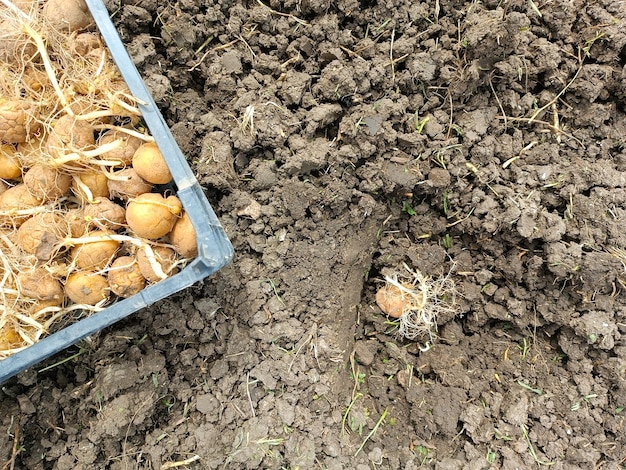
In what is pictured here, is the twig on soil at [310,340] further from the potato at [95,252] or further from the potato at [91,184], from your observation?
the potato at [91,184]

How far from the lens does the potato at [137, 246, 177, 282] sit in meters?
1.32

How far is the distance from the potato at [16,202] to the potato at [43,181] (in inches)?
0.8

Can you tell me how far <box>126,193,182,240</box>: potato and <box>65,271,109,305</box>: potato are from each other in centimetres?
19

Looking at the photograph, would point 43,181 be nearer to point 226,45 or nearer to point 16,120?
point 16,120

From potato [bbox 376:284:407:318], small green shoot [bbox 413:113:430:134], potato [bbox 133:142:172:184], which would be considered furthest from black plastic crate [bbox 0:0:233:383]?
small green shoot [bbox 413:113:430:134]

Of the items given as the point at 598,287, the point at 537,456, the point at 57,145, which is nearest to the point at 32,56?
the point at 57,145

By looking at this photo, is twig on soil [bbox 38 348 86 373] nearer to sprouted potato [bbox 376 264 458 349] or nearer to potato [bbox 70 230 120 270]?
potato [bbox 70 230 120 270]

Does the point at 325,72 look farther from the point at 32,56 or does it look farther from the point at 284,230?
the point at 32,56

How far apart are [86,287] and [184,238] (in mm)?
319

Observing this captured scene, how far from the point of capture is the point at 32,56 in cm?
142

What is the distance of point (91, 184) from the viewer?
1.42m

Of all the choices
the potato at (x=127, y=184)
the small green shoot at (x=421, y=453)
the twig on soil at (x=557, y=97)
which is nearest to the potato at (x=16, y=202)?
the potato at (x=127, y=184)

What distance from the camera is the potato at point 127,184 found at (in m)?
1.35

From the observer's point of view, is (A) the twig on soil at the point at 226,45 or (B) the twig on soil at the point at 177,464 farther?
(A) the twig on soil at the point at 226,45
